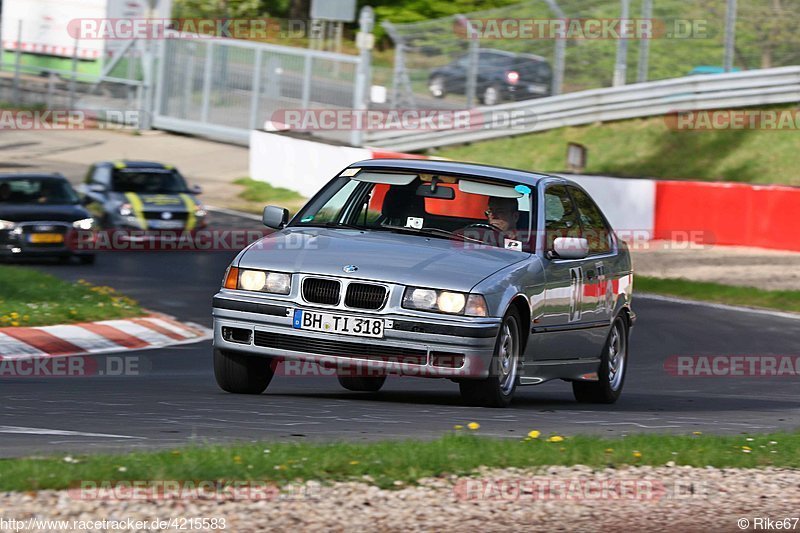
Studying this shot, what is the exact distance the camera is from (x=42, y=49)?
44.7 m

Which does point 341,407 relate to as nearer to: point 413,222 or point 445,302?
point 445,302

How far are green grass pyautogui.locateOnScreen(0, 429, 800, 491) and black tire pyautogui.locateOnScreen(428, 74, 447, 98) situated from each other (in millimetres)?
24727

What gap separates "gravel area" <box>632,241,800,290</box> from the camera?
20500mm

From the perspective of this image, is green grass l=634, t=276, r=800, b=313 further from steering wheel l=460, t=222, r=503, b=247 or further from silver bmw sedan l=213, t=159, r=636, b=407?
steering wheel l=460, t=222, r=503, b=247

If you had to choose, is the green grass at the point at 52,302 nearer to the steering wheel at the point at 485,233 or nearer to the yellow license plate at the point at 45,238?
the yellow license plate at the point at 45,238

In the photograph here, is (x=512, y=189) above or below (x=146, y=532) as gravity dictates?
above

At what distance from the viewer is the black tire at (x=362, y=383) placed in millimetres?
10500

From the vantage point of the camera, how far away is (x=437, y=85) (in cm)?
3231

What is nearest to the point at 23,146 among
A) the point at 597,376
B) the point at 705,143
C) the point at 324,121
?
the point at 324,121

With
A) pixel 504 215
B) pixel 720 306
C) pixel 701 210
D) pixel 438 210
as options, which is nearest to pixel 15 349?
pixel 438 210

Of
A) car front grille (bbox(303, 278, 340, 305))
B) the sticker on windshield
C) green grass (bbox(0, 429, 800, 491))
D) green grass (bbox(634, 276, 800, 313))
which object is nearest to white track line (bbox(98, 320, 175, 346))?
the sticker on windshield

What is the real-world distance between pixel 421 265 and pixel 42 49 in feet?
126

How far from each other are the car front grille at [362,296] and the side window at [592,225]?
2.33 m

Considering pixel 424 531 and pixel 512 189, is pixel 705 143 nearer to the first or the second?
pixel 512 189
